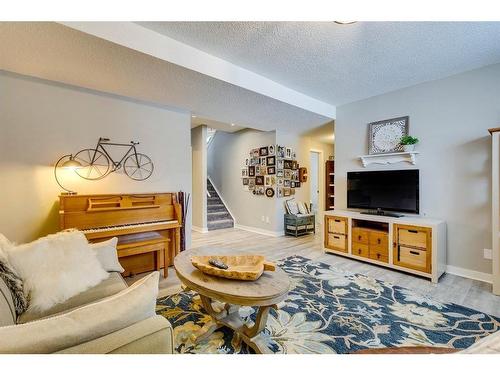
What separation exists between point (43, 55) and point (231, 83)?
1767mm

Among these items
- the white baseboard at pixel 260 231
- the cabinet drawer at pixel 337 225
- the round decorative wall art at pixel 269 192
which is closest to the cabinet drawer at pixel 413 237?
the cabinet drawer at pixel 337 225

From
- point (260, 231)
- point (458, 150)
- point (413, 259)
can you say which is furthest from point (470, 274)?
point (260, 231)

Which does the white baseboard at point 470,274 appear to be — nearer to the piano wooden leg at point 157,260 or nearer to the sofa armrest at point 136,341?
the sofa armrest at point 136,341

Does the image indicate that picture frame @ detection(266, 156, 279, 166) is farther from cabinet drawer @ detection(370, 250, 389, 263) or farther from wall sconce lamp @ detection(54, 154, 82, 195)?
wall sconce lamp @ detection(54, 154, 82, 195)

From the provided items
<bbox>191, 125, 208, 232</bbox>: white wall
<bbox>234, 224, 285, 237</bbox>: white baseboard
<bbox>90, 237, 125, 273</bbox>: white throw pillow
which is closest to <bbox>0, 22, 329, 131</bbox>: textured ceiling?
<bbox>90, 237, 125, 273</bbox>: white throw pillow

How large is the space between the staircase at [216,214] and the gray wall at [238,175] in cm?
18

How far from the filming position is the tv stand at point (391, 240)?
2754mm

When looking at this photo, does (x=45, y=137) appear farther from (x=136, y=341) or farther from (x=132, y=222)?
(x=136, y=341)

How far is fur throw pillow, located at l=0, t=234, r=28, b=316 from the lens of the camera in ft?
4.04

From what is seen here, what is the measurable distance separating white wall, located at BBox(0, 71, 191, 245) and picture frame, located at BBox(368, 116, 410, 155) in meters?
3.51

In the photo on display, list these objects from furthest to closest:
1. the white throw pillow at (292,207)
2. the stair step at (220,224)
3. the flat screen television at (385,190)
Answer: the stair step at (220,224) → the white throw pillow at (292,207) → the flat screen television at (385,190)

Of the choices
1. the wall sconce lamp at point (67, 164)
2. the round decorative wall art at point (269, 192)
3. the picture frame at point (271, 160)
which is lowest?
the round decorative wall art at point (269, 192)

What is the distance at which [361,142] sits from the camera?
3879 millimetres

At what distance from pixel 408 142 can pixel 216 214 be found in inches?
177
